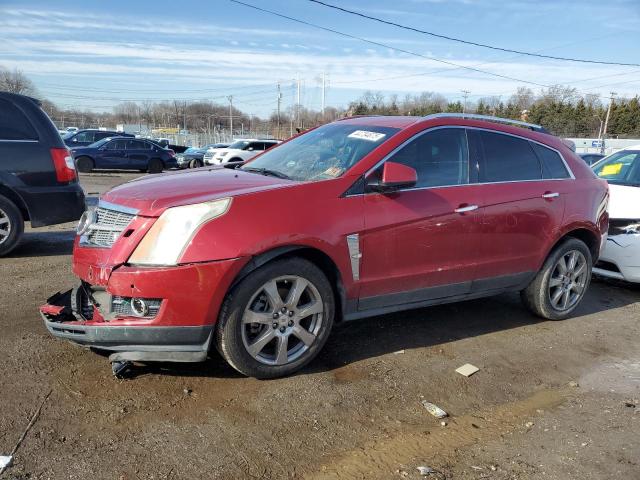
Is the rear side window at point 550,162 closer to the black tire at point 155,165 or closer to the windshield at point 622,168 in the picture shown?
the windshield at point 622,168

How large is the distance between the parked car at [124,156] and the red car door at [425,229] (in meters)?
19.6

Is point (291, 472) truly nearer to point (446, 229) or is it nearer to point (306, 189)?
point (306, 189)

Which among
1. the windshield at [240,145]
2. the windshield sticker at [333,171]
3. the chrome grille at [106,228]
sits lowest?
the windshield at [240,145]

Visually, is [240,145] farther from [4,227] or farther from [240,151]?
[4,227]

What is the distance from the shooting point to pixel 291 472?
2521mm

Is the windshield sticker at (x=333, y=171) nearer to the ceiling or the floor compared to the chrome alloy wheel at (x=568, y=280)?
nearer to the ceiling

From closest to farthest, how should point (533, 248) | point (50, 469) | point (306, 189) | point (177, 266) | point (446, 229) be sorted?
point (50, 469), point (177, 266), point (306, 189), point (446, 229), point (533, 248)

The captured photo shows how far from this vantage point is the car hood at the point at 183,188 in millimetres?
3104

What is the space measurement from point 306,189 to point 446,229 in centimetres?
122

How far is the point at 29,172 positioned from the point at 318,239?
441 centimetres

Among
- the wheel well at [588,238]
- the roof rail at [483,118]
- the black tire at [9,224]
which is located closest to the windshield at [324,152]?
the roof rail at [483,118]

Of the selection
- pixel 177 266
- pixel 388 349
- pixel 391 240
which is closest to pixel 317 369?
pixel 388 349

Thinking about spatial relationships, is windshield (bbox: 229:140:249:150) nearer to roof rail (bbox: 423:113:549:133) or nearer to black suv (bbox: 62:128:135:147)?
black suv (bbox: 62:128:135:147)

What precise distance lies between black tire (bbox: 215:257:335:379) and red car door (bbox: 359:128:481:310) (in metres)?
0.35
